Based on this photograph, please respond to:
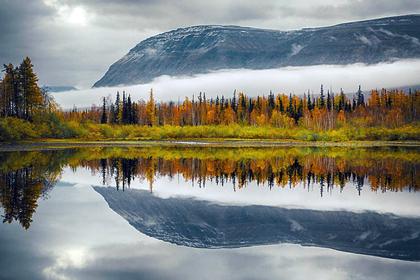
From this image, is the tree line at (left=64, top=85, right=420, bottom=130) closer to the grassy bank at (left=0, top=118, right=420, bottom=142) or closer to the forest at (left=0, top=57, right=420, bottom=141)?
the forest at (left=0, top=57, right=420, bottom=141)

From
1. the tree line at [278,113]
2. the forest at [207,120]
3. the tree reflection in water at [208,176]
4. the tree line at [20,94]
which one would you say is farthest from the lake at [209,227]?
the tree line at [278,113]

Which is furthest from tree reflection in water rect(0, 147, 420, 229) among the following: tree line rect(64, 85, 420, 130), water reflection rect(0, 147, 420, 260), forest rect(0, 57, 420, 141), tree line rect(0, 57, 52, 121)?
tree line rect(64, 85, 420, 130)

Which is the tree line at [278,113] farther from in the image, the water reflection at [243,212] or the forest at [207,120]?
the water reflection at [243,212]

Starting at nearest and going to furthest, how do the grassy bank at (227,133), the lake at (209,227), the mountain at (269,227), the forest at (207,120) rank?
the lake at (209,227) → the mountain at (269,227) → the forest at (207,120) → the grassy bank at (227,133)

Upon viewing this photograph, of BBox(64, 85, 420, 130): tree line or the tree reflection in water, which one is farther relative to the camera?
BBox(64, 85, 420, 130): tree line

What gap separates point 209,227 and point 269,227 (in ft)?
6.82

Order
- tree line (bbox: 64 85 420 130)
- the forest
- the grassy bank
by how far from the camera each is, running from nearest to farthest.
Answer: the forest → the grassy bank → tree line (bbox: 64 85 420 130)

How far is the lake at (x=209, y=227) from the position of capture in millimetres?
13930

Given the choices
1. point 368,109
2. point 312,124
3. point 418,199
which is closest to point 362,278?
point 418,199

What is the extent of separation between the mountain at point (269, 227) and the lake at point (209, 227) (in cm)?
4

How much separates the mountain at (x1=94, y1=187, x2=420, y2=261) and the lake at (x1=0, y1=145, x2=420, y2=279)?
0.04m

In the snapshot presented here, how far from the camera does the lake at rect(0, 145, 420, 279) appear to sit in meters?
13.9

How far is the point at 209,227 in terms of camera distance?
1961 centimetres

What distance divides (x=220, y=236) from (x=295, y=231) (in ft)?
8.43
